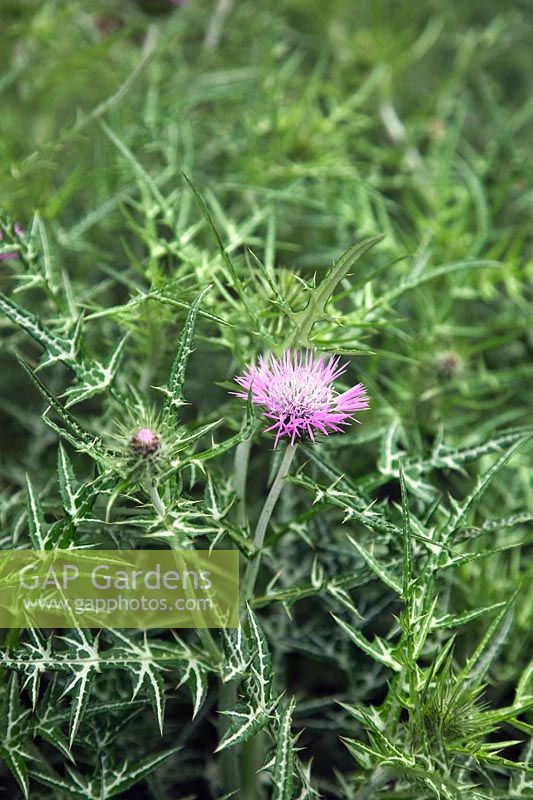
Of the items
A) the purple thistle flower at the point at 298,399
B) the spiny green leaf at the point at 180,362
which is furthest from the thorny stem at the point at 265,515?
the spiny green leaf at the point at 180,362

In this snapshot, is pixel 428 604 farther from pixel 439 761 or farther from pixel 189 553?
pixel 189 553

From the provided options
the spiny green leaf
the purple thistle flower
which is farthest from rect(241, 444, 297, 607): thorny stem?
the spiny green leaf

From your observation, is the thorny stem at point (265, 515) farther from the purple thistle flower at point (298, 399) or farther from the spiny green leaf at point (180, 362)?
A: the spiny green leaf at point (180, 362)

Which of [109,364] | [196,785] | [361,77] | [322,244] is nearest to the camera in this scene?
[109,364]

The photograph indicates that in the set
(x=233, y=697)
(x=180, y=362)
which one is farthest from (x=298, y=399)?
(x=233, y=697)

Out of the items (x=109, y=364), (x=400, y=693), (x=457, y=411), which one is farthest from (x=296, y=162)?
(x=400, y=693)

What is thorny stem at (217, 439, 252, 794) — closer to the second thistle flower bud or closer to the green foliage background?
the green foliage background
